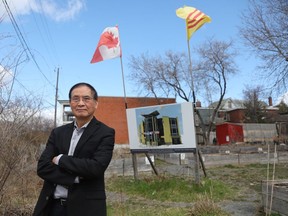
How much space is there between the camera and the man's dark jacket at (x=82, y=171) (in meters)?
2.27

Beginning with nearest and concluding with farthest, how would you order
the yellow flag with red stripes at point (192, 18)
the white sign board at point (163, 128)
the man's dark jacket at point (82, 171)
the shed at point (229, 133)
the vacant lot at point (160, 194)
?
1. the man's dark jacket at point (82, 171)
2. the vacant lot at point (160, 194)
3. the white sign board at point (163, 128)
4. the yellow flag with red stripes at point (192, 18)
5. the shed at point (229, 133)

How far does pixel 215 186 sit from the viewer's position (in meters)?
8.02

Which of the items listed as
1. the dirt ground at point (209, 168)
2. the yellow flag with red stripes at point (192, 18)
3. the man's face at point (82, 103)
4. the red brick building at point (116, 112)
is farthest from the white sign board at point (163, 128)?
the red brick building at point (116, 112)

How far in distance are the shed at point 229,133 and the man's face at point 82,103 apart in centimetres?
3422

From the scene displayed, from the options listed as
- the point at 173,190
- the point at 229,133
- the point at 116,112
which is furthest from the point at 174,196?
the point at 116,112

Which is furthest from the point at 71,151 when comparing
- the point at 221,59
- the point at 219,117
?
the point at 219,117

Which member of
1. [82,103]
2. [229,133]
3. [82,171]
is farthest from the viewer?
[229,133]

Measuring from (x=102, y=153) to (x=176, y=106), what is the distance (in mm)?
6338

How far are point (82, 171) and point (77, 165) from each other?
6 cm

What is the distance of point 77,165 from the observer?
2.29 m

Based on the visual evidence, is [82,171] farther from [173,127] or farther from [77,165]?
[173,127]

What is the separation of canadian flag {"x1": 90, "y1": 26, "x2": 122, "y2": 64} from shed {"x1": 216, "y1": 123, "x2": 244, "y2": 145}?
28.3 metres

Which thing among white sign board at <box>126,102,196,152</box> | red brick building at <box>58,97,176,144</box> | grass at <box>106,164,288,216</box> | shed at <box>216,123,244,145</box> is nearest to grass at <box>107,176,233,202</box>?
grass at <box>106,164,288,216</box>

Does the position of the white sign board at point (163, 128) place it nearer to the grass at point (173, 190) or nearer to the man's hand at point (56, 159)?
the grass at point (173, 190)
